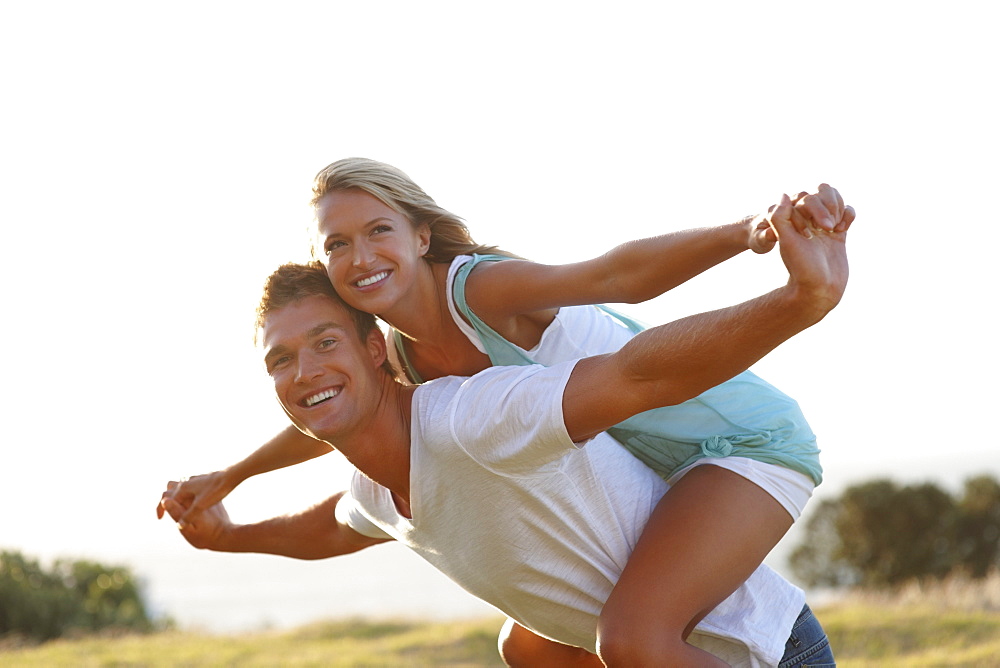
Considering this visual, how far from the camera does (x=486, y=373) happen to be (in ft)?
10.8

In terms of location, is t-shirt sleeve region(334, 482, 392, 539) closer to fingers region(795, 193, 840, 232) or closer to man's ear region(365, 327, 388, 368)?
man's ear region(365, 327, 388, 368)

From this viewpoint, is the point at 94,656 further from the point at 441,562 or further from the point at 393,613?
the point at 441,562

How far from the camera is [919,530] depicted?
61.9 ft

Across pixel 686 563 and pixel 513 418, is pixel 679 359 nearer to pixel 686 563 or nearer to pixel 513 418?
pixel 513 418

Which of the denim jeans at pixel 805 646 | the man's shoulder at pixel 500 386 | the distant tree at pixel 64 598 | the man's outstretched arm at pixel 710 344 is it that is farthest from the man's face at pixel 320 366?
the distant tree at pixel 64 598

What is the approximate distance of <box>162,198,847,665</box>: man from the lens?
9.68 ft

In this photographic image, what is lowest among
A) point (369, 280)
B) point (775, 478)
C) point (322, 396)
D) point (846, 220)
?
point (775, 478)

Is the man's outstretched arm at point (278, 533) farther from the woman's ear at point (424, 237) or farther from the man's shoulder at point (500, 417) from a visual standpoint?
the man's shoulder at point (500, 417)

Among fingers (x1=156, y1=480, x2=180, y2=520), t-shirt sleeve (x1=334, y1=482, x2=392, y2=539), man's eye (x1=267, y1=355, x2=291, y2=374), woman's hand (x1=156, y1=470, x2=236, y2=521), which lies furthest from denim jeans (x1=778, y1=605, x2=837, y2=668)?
fingers (x1=156, y1=480, x2=180, y2=520)

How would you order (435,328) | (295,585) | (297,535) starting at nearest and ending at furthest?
1. (435,328)
2. (297,535)
3. (295,585)

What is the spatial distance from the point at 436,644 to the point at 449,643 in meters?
0.11

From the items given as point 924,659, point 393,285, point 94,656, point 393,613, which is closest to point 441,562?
point 393,285

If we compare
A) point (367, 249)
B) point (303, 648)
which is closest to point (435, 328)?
point (367, 249)

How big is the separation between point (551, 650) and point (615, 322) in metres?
1.37
